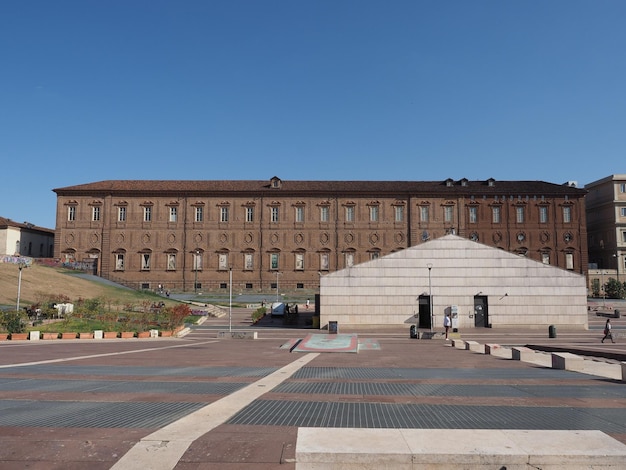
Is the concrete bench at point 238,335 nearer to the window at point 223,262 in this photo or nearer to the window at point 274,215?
the window at point 223,262

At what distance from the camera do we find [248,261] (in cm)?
7562

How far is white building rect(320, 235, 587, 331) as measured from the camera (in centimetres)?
3906

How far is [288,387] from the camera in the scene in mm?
11430

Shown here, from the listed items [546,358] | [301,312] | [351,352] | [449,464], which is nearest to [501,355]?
[546,358]

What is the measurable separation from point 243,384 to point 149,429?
466 centimetres

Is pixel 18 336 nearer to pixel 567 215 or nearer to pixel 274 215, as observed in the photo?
pixel 274 215

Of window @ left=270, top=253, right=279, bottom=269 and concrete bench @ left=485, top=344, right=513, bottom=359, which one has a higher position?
window @ left=270, top=253, right=279, bottom=269

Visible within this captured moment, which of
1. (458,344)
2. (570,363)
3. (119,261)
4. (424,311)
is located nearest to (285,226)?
(119,261)

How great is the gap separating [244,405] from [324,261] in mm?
66601

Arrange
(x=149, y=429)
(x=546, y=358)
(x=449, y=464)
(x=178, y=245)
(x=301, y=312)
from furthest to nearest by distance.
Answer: (x=178, y=245) < (x=301, y=312) < (x=546, y=358) < (x=149, y=429) < (x=449, y=464)

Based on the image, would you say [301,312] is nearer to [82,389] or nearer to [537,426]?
[82,389]

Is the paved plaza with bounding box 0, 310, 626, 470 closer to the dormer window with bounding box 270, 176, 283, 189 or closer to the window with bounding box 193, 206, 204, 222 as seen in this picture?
the window with bounding box 193, 206, 204, 222

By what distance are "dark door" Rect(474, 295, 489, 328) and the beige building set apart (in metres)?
69.7

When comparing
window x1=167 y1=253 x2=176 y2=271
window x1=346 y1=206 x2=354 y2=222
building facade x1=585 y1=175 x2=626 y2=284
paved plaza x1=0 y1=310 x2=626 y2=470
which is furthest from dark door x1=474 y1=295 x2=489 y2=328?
window x1=167 y1=253 x2=176 y2=271
